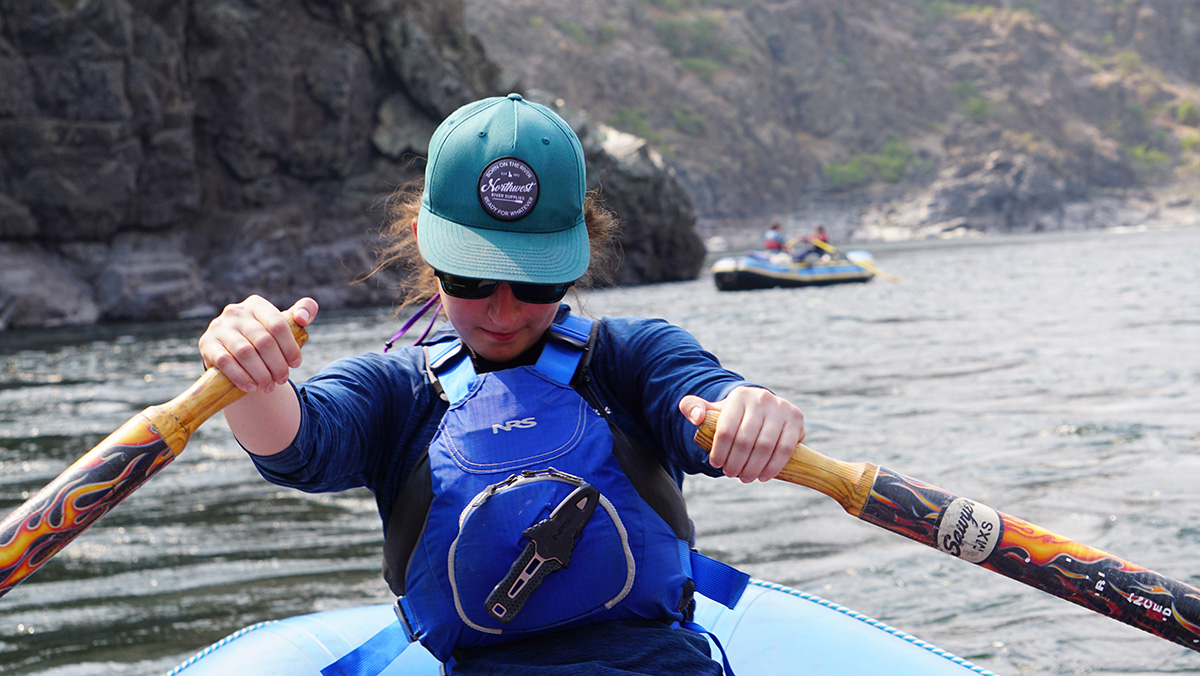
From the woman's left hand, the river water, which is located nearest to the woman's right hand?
the woman's left hand

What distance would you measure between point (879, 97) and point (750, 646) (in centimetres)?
9347

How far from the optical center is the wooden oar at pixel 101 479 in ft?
4.10

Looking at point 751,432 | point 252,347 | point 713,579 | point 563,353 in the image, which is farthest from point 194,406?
point 713,579

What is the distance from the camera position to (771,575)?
3834 mm

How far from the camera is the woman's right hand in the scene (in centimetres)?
132

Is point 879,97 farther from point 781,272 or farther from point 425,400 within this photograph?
point 425,400

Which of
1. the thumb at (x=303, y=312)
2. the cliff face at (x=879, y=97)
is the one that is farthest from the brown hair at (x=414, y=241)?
the cliff face at (x=879, y=97)

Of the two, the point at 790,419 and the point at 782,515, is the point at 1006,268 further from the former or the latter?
the point at 790,419

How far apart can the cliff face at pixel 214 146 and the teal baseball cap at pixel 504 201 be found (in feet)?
54.8

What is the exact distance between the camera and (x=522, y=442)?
1635mm

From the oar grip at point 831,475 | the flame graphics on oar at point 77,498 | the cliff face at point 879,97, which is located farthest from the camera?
the cliff face at point 879,97

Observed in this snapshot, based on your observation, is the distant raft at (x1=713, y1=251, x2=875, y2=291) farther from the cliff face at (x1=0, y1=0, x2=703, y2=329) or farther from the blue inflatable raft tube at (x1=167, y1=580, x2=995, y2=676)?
the blue inflatable raft tube at (x1=167, y1=580, x2=995, y2=676)

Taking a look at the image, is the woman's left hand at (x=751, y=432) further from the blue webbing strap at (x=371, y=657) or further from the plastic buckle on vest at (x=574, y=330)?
the blue webbing strap at (x=371, y=657)

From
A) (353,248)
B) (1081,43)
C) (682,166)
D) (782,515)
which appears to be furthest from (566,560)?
(1081,43)
